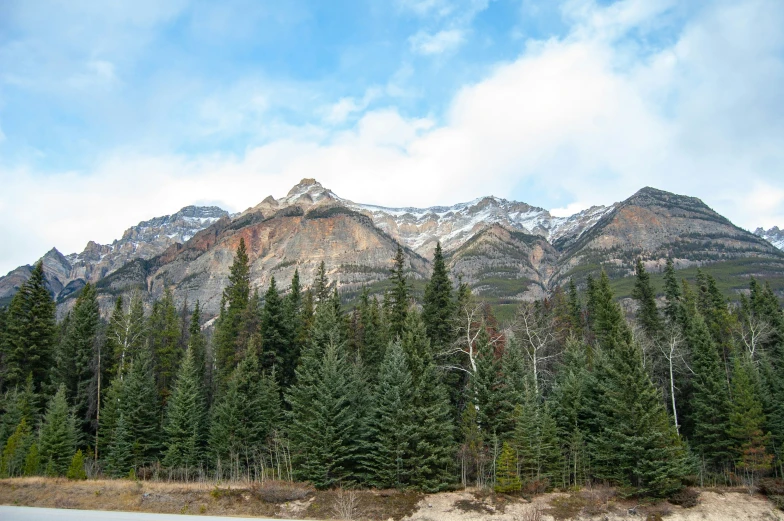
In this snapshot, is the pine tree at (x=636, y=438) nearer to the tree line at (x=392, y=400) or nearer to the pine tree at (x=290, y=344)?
the tree line at (x=392, y=400)

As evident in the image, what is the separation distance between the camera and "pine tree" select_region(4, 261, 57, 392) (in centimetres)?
4734

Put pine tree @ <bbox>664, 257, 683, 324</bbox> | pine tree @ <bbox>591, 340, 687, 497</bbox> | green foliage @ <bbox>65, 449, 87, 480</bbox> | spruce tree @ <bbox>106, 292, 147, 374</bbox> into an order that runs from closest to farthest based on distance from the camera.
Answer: pine tree @ <bbox>591, 340, 687, 497</bbox>, green foliage @ <bbox>65, 449, 87, 480</bbox>, spruce tree @ <bbox>106, 292, 147, 374</bbox>, pine tree @ <bbox>664, 257, 683, 324</bbox>

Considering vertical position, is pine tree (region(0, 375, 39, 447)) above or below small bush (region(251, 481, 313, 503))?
above

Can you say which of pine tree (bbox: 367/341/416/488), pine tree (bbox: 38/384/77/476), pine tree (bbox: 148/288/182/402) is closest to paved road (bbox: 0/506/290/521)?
pine tree (bbox: 367/341/416/488)

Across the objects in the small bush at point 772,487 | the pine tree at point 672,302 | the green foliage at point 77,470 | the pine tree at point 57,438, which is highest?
the pine tree at point 672,302

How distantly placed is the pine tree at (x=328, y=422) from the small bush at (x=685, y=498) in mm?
19072

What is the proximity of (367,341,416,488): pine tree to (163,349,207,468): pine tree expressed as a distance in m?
18.0

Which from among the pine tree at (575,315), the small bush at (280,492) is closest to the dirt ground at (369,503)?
the small bush at (280,492)

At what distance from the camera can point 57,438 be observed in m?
39.7

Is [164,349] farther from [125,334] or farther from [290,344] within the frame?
[290,344]

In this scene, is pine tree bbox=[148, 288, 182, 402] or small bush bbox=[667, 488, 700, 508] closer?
small bush bbox=[667, 488, 700, 508]

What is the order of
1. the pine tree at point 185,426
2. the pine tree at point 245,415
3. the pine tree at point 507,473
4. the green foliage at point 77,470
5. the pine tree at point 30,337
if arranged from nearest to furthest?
the pine tree at point 507,473
the green foliage at point 77,470
the pine tree at point 245,415
the pine tree at point 185,426
the pine tree at point 30,337

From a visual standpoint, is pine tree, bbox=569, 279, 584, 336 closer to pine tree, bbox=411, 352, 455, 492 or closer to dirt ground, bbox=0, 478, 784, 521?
dirt ground, bbox=0, 478, 784, 521

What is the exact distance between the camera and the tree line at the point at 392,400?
30797 mm
